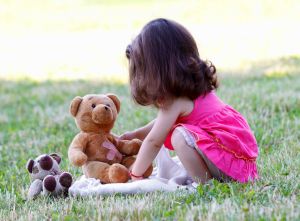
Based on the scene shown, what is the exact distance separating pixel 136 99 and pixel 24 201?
1019 mm

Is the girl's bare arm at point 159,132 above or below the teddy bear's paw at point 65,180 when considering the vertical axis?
above

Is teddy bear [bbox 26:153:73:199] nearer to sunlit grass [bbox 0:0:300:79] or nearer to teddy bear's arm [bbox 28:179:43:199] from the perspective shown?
teddy bear's arm [bbox 28:179:43:199]

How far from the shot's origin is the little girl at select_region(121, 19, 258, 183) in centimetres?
430

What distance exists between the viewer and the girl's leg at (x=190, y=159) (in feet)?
14.0

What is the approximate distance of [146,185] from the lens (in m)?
4.31

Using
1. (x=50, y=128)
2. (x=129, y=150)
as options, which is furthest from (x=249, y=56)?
(x=129, y=150)

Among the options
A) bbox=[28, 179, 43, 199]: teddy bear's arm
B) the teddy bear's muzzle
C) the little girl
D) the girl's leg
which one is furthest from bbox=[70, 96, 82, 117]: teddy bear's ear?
the girl's leg

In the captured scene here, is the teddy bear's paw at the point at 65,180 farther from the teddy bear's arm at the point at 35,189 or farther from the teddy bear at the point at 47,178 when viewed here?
the teddy bear's arm at the point at 35,189

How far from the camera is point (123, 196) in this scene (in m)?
4.21

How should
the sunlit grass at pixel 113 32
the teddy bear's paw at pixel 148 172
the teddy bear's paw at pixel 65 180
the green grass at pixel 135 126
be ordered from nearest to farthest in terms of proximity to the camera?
the green grass at pixel 135 126
the teddy bear's paw at pixel 65 180
the teddy bear's paw at pixel 148 172
the sunlit grass at pixel 113 32

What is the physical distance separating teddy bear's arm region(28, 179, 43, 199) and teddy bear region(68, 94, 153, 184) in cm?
27

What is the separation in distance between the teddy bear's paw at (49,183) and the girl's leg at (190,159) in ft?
2.75

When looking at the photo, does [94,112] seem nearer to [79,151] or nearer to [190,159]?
[79,151]

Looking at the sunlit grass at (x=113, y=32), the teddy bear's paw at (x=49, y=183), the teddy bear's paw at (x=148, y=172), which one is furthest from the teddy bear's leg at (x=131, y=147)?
the sunlit grass at (x=113, y=32)
